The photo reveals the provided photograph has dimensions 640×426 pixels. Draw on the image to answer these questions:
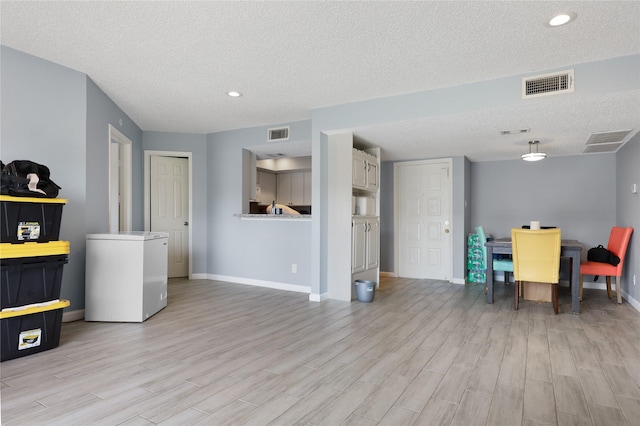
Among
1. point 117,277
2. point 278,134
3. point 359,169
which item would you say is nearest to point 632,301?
point 359,169

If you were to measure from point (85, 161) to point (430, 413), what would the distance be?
369cm

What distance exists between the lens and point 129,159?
531 cm

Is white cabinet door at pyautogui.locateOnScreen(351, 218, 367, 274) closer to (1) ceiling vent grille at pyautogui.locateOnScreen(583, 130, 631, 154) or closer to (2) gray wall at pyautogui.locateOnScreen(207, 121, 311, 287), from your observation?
(2) gray wall at pyautogui.locateOnScreen(207, 121, 311, 287)

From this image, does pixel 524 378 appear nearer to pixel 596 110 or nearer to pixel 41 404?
pixel 596 110

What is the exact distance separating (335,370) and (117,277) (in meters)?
2.34

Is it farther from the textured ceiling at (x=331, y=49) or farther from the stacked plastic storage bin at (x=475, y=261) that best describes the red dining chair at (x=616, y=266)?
the stacked plastic storage bin at (x=475, y=261)

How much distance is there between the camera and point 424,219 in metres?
6.39

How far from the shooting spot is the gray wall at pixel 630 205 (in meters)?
4.26

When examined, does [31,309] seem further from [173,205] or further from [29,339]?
[173,205]

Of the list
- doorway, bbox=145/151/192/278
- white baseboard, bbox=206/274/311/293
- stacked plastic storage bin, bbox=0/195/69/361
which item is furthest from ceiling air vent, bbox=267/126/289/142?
stacked plastic storage bin, bbox=0/195/69/361

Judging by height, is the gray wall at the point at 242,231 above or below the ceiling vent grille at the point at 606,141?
below

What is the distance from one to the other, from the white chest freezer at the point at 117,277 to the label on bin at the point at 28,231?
0.73 m

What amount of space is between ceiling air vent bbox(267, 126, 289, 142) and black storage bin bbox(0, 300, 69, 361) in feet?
11.2

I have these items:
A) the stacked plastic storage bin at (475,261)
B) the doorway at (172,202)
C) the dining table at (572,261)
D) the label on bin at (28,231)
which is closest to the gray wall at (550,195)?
the stacked plastic storage bin at (475,261)
